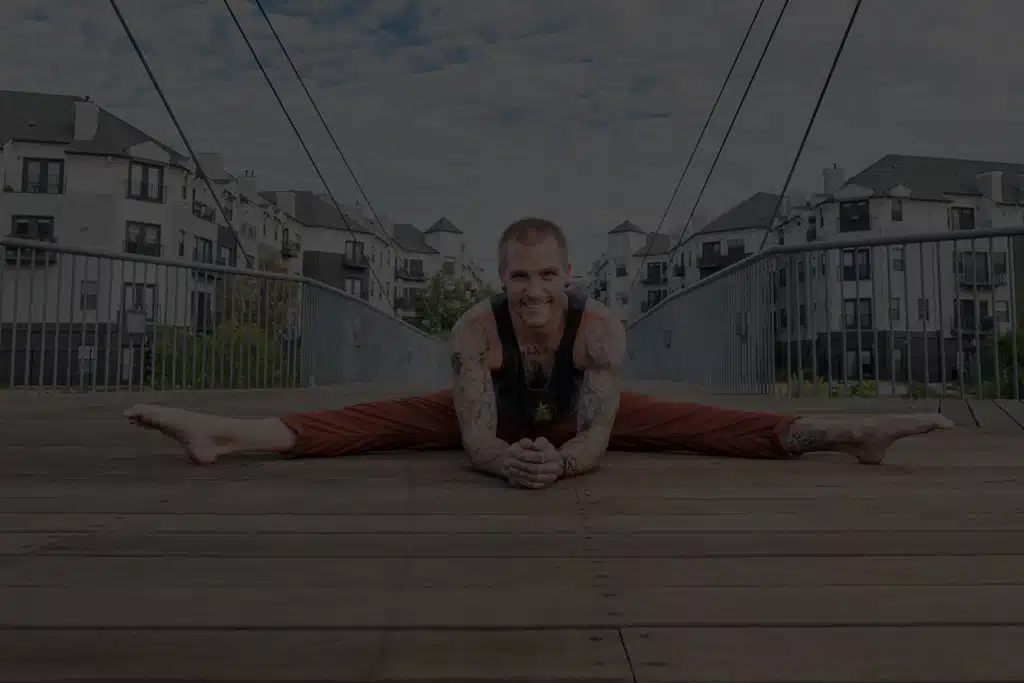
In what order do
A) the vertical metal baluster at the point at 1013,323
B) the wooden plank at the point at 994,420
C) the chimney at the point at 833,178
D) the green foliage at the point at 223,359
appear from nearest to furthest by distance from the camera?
the wooden plank at the point at 994,420, the vertical metal baluster at the point at 1013,323, the green foliage at the point at 223,359, the chimney at the point at 833,178

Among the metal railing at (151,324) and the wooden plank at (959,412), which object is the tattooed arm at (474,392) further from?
the metal railing at (151,324)

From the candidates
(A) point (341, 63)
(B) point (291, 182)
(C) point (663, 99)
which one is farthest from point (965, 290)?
(B) point (291, 182)

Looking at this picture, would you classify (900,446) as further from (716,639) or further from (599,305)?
(716,639)

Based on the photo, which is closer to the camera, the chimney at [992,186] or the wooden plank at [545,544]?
the wooden plank at [545,544]

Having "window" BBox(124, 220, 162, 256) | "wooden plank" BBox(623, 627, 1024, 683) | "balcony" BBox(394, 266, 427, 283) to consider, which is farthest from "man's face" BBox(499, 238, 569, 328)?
"balcony" BBox(394, 266, 427, 283)

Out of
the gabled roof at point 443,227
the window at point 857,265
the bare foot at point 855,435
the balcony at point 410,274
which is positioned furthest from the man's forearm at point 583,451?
the gabled roof at point 443,227

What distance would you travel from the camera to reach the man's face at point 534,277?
7.31 ft

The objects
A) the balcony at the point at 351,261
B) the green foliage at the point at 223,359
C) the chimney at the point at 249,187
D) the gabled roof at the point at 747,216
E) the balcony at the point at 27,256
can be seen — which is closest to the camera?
the balcony at the point at 27,256

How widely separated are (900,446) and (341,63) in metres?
16.7

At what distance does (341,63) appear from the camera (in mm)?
17234

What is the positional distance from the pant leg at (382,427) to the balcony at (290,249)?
147 ft

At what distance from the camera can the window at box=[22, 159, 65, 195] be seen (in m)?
30.5

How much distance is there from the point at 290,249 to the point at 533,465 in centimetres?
4705

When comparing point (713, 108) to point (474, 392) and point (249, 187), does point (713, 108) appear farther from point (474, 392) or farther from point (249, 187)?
point (249, 187)
